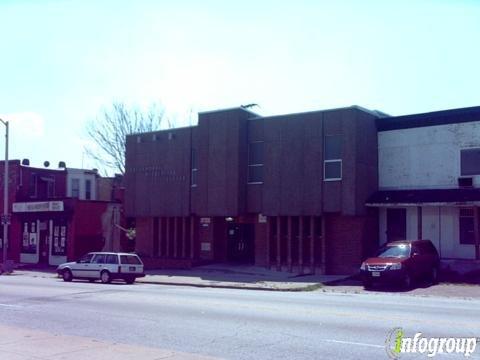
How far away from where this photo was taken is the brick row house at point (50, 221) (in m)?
38.8

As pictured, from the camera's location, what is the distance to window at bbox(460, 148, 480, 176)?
2662 cm

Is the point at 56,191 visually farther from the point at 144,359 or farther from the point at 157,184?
the point at 144,359

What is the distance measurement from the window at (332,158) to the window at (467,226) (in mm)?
5699

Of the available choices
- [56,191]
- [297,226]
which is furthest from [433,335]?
[56,191]

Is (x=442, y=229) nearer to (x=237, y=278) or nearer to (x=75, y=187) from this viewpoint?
(x=237, y=278)

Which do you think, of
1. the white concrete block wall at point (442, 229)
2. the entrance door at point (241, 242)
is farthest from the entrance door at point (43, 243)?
the white concrete block wall at point (442, 229)

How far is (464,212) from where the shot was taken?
26594 mm

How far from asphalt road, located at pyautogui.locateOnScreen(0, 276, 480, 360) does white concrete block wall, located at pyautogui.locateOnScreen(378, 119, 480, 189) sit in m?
9.58

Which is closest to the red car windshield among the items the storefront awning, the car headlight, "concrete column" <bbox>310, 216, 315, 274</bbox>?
the car headlight

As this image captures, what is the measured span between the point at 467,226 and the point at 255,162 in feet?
Answer: 35.2

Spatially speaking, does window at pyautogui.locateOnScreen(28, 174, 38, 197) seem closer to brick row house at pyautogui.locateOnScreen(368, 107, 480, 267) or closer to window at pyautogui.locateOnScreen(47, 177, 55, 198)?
window at pyautogui.locateOnScreen(47, 177, 55, 198)

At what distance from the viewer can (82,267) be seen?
27234 mm

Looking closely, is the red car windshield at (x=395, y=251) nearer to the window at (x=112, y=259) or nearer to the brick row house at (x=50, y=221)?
the window at (x=112, y=259)

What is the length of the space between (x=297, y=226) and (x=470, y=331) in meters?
18.0
